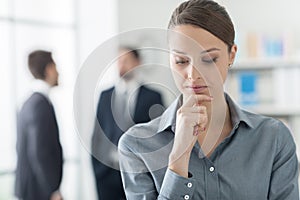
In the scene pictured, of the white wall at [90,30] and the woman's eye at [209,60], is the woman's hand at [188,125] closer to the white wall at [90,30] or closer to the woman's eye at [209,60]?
the woman's eye at [209,60]

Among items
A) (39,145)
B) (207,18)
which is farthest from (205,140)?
(39,145)

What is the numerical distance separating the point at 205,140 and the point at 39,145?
1.88 meters

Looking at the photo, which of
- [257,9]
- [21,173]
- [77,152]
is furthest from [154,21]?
[21,173]

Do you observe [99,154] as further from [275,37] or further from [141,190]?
[275,37]

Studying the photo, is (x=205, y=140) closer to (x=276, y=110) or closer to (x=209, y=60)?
(x=209, y=60)

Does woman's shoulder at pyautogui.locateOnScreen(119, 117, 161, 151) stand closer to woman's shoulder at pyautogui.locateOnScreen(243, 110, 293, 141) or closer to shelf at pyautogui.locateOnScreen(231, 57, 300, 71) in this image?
woman's shoulder at pyautogui.locateOnScreen(243, 110, 293, 141)

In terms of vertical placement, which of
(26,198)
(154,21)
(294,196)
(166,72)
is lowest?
(26,198)

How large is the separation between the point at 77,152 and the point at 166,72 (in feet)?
10.8

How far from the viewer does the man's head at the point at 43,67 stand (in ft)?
10.1

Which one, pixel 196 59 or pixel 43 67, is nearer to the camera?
pixel 196 59

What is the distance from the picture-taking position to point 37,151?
292 centimetres

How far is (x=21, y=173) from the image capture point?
3025mm

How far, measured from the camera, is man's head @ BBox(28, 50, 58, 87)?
10.1 ft

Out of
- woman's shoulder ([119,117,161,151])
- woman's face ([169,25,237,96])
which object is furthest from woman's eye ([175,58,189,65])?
woman's shoulder ([119,117,161,151])
